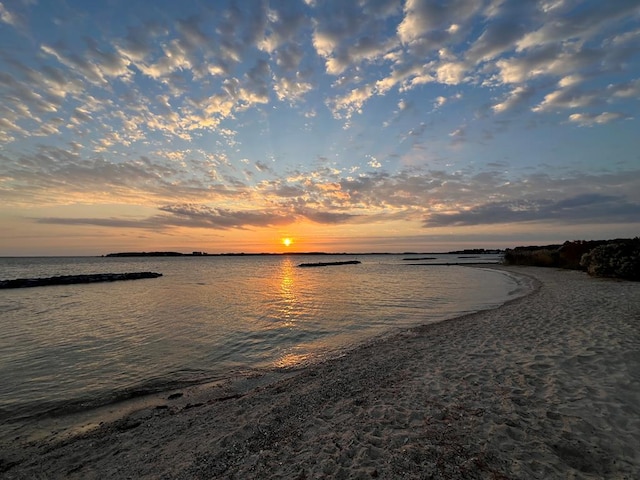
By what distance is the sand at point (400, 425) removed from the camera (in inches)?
185


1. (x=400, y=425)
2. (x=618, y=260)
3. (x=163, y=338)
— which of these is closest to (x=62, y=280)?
(x=163, y=338)

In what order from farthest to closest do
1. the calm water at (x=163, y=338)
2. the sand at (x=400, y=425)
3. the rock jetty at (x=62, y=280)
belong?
1. the rock jetty at (x=62, y=280)
2. the calm water at (x=163, y=338)
3. the sand at (x=400, y=425)

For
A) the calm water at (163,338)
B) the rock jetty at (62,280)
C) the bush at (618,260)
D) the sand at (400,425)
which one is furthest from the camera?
the rock jetty at (62,280)

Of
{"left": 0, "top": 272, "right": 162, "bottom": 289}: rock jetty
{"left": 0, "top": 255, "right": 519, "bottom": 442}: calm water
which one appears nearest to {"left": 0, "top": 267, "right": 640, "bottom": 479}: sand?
{"left": 0, "top": 255, "right": 519, "bottom": 442}: calm water

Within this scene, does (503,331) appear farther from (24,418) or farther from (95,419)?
(24,418)

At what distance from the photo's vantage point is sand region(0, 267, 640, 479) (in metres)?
4.69

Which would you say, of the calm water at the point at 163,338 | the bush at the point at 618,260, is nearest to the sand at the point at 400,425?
the calm water at the point at 163,338

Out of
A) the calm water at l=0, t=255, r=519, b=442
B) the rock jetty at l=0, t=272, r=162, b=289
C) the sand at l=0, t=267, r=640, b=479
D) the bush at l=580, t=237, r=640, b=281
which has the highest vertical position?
the bush at l=580, t=237, r=640, b=281

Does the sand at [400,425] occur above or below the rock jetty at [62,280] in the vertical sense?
below

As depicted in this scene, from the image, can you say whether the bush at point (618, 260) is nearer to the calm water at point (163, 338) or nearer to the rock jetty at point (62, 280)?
the calm water at point (163, 338)

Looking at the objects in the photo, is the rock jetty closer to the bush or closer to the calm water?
the calm water

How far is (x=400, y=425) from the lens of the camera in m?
5.82

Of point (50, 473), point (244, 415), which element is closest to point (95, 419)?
point (50, 473)

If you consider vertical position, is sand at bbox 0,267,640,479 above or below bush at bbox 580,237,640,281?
below
